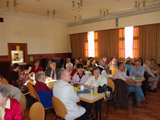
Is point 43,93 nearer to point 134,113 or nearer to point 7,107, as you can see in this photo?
point 7,107

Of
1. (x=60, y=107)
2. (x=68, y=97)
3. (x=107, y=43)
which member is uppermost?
(x=107, y=43)

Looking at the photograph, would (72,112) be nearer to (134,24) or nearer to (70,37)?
(134,24)

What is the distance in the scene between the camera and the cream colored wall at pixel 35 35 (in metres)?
7.71

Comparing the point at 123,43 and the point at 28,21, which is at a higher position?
the point at 28,21

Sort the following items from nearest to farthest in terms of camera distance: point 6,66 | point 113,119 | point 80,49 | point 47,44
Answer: point 113,119
point 6,66
point 47,44
point 80,49

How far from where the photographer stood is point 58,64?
31.2 ft

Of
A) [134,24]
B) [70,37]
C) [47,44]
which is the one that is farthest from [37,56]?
[134,24]

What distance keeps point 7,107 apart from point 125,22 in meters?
7.69

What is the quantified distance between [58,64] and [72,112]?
23.7ft

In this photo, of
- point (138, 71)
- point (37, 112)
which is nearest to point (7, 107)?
point (37, 112)

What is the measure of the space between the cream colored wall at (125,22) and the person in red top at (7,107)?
7.47m

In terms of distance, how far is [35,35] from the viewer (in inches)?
356

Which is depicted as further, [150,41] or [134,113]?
[150,41]

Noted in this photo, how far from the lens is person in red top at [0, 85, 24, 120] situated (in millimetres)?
1808
